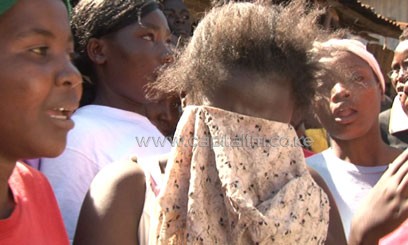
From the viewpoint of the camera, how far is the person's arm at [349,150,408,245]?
1745mm

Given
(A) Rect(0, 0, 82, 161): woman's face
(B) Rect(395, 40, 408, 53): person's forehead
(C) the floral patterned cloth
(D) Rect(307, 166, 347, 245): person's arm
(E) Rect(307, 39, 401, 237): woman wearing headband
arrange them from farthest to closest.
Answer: (B) Rect(395, 40, 408, 53): person's forehead < (E) Rect(307, 39, 401, 237): woman wearing headband < (D) Rect(307, 166, 347, 245): person's arm < (C) the floral patterned cloth < (A) Rect(0, 0, 82, 161): woman's face

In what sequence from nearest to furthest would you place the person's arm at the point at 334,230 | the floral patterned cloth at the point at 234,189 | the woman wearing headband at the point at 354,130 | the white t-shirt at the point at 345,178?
the floral patterned cloth at the point at 234,189 → the person's arm at the point at 334,230 → the white t-shirt at the point at 345,178 → the woman wearing headband at the point at 354,130

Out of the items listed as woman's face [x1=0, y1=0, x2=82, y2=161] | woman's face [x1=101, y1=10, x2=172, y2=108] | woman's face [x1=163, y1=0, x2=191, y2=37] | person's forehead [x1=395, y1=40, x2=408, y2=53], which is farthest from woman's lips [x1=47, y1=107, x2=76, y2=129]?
woman's face [x1=163, y1=0, x2=191, y2=37]

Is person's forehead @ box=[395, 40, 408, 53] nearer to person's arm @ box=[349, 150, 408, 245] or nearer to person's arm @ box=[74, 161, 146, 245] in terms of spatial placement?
person's arm @ box=[349, 150, 408, 245]

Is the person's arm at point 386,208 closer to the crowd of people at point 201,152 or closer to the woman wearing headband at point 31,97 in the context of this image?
the crowd of people at point 201,152

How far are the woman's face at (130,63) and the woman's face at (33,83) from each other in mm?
938

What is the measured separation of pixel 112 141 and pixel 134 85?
38 centimetres

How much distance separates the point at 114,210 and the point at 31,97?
0.41 m

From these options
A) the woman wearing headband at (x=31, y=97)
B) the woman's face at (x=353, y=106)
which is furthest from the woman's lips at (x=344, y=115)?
the woman wearing headband at (x=31, y=97)

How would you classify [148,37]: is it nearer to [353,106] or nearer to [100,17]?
[100,17]

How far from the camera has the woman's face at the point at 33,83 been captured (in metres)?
1.45

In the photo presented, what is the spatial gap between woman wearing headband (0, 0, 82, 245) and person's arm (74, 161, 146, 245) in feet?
0.33

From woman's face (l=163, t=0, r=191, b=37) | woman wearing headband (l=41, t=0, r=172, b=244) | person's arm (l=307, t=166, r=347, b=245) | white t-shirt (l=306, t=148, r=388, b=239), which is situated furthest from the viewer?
woman's face (l=163, t=0, r=191, b=37)

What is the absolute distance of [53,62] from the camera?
5.06 ft
